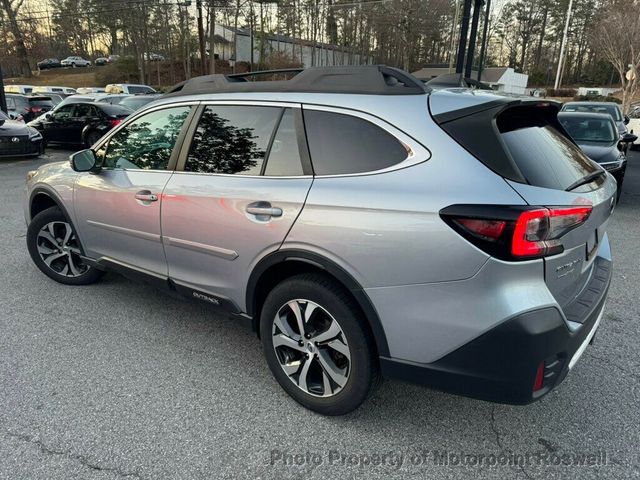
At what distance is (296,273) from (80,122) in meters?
13.5

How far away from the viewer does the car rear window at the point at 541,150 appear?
204 centimetres

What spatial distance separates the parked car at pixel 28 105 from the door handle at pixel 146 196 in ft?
62.8

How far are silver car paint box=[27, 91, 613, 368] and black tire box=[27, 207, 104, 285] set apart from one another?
7.44 feet

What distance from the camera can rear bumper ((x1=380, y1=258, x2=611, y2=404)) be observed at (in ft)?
6.02

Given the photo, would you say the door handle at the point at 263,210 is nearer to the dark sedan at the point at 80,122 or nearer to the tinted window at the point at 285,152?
the tinted window at the point at 285,152

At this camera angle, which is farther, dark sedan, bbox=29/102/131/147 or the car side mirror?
dark sedan, bbox=29/102/131/147

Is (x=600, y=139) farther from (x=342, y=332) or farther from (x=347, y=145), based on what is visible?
(x=342, y=332)

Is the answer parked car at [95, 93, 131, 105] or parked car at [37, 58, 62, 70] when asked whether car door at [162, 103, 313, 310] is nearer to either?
parked car at [95, 93, 131, 105]

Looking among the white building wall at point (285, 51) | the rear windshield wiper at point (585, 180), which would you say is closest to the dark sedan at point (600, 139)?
the rear windshield wiper at point (585, 180)

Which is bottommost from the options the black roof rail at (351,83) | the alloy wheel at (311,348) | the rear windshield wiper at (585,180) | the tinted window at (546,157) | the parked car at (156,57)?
the alloy wheel at (311,348)

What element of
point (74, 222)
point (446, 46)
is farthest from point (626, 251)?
point (446, 46)

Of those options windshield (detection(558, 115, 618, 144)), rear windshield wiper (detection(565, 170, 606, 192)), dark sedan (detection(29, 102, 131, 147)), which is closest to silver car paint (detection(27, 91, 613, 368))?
rear windshield wiper (detection(565, 170, 606, 192))

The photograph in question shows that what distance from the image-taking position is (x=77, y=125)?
44.6ft

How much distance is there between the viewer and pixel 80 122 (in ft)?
44.3
